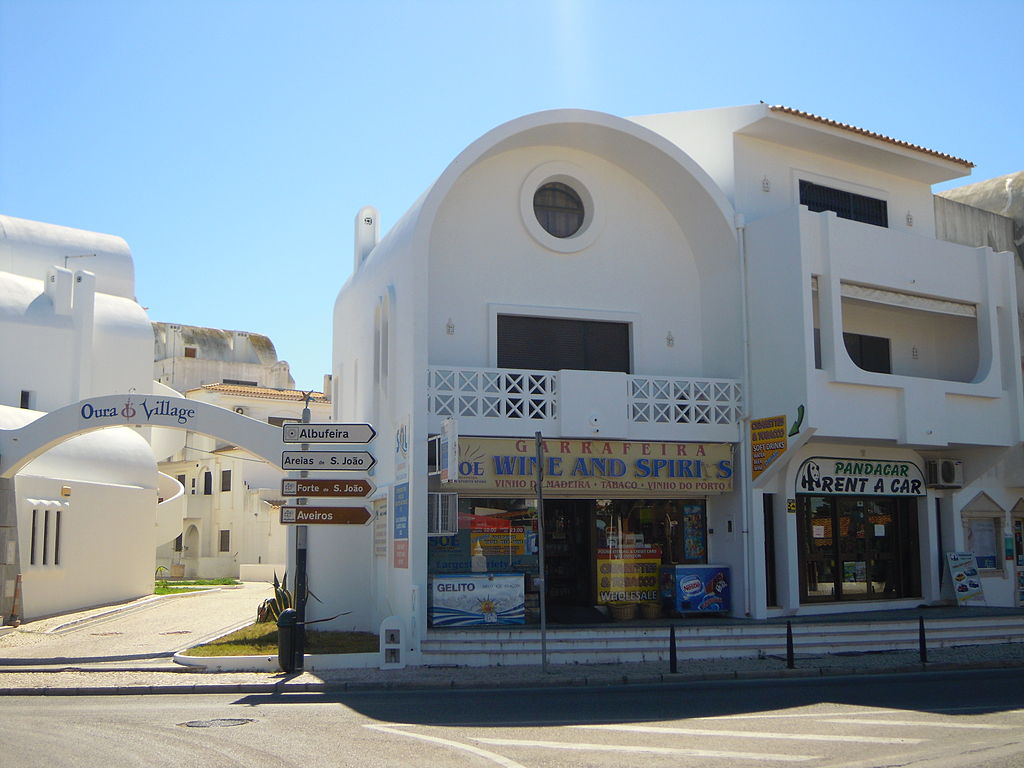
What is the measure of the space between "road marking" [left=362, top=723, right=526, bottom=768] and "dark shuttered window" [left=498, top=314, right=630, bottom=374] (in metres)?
9.89

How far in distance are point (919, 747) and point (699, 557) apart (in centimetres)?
1113

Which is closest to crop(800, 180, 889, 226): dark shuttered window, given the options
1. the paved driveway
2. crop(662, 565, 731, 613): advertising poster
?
crop(662, 565, 731, 613): advertising poster

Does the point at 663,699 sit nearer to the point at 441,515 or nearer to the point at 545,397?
the point at 441,515

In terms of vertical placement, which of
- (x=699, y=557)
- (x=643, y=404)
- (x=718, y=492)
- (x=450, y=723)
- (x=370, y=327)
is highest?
(x=370, y=327)

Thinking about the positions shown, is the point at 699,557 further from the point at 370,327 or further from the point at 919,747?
the point at 919,747

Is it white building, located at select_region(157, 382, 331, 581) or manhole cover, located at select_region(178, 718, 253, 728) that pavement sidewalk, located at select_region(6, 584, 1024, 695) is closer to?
manhole cover, located at select_region(178, 718, 253, 728)

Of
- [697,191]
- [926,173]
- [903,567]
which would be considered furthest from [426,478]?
[926,173]

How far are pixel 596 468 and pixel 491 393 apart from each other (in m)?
2.33

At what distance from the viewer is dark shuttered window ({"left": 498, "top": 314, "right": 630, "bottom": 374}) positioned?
1923 cm

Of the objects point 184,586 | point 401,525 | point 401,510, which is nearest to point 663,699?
point 401,525

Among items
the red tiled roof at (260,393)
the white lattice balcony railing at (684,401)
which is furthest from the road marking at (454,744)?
the red tiled roof at (260,393)

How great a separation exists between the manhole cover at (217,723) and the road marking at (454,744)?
137 cm

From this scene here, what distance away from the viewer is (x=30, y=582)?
827 inches

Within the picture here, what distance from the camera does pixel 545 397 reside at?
17.8 metres
